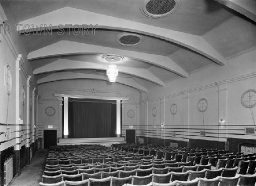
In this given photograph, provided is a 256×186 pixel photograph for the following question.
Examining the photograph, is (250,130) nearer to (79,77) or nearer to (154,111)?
(154,111)

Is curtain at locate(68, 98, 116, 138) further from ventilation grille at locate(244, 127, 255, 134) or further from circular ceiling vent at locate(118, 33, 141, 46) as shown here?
ventilation grille at locate(244, 127, 255, 134)

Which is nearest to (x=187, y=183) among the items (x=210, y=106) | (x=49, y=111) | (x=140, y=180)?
(x=140, y=180)

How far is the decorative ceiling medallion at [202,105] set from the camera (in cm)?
1349

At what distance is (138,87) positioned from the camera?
813 inches

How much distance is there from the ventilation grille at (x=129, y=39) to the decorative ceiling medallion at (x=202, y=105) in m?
4.96

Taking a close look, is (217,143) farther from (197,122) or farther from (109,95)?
(109,95)

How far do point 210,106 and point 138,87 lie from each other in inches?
331

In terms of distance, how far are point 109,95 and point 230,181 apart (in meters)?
17.1

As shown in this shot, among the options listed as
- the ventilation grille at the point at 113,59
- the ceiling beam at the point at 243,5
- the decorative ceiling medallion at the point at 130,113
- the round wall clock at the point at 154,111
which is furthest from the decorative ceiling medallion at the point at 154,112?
the ceiling beam at the point at 243,5

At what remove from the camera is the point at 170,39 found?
10180mm

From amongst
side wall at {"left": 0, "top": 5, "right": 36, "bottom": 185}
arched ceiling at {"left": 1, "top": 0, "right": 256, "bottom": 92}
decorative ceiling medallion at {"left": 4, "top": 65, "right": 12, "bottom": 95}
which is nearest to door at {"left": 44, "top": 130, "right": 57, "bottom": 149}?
arched ceiling at {"left": 1, "top": 0, "right": 256, "bottom": 92}

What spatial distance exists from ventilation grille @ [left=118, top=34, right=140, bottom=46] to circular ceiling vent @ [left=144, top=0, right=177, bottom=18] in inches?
91.2

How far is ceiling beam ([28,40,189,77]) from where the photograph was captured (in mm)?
11266

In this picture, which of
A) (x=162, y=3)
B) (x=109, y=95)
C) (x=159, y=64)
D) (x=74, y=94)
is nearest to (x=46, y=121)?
(x=74, y=94)
